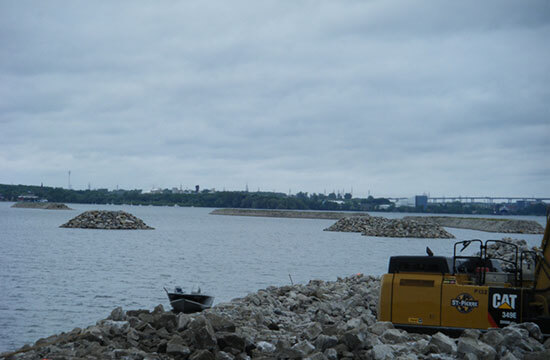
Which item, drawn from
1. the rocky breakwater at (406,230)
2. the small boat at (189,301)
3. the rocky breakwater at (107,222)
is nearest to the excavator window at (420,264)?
the small boat at (189,301)

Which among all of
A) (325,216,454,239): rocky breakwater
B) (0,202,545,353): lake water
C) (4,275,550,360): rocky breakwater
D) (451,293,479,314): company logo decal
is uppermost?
(451,293,479,314): company logo decal

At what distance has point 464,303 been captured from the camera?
8.79 m

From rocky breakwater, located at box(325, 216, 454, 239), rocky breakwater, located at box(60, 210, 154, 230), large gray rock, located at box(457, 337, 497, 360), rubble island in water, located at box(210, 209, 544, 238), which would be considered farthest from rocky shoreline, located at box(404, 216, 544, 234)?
large gray rock, located at box(457, 337, 497, 360)

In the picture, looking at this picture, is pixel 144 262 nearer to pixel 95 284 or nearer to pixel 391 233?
pixel 95 284

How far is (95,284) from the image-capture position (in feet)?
77.9

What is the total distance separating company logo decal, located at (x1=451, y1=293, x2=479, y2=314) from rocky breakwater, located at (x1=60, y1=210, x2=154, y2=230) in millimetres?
69988

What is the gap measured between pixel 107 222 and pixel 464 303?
71.4 m

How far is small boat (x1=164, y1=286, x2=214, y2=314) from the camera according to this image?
15867 millimetres

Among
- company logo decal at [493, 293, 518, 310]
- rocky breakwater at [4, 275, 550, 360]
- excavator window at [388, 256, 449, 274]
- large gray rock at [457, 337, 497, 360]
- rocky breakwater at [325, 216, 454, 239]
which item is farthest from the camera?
rocky breakwater at [325, 216, 454, 239]

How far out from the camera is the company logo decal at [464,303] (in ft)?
28.7

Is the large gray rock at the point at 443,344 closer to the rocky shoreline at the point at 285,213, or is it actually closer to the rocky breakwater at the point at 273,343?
the rocky breakwater at the point at 273,343

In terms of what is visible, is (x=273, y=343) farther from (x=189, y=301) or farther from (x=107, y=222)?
(x=107, y=222)

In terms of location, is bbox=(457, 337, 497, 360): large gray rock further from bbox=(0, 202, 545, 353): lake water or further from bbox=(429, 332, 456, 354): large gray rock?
bbox=(0, 202, 545, 353): lake water

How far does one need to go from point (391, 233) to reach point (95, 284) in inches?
2130
